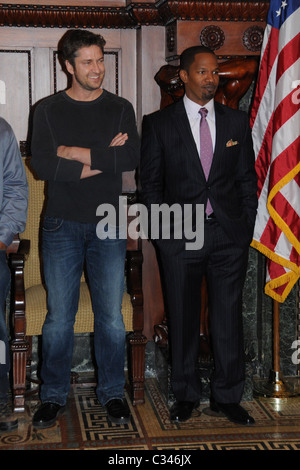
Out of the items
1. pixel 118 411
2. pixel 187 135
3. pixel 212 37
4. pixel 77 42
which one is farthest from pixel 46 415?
pixel 212 37

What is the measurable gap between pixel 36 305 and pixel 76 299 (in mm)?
265

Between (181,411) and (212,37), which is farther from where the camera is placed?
(212,37)

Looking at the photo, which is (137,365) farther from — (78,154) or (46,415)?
(78,154)

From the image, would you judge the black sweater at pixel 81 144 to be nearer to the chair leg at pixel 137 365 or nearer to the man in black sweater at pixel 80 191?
the man in black sweater at pixel 80 191

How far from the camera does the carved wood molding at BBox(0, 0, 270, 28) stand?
149 inches

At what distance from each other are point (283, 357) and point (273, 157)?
1357 millimetres

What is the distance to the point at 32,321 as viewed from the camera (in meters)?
3.61

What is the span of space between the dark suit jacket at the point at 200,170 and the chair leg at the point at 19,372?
929 millimetres

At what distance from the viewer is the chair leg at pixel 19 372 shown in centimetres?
360

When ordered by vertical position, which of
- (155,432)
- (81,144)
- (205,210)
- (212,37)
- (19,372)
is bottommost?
(155,432)

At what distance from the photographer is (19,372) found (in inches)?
143

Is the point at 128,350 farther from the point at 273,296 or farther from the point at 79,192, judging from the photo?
the point at 79,192

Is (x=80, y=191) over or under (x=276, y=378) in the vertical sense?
over

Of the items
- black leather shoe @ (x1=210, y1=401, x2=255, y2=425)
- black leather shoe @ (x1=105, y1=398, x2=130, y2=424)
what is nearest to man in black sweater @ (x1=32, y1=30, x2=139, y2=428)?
black leather shoe @ (x1=105, y1=398, x2=130, y2=424)
